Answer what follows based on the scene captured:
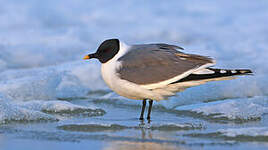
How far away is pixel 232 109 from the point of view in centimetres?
478

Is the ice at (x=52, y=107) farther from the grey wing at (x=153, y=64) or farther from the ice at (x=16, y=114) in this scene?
the grey wing at (x=153, y=64)

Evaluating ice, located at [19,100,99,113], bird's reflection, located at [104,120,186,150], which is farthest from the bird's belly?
bird's reflection, located at [104,120,186,150]

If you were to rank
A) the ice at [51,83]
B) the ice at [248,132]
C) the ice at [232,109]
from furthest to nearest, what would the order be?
1. the ice at [51,83]
2. the ice at [232,109]
3. the ice at [248,132]

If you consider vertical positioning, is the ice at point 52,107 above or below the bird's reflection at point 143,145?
above

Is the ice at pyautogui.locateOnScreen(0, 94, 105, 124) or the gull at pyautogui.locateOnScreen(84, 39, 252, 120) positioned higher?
the gull at pyautogui.locateOnScreen(84, 39, 252, 120)

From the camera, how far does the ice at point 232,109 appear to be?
4574 mm

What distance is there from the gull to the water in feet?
0.84

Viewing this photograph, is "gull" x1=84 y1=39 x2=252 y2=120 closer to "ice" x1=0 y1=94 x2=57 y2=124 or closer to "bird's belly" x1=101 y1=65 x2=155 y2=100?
"bird's belly" x1=101 y1=65 x2=155 y2=100

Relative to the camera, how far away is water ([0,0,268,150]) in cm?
361

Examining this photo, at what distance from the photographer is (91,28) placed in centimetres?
1173

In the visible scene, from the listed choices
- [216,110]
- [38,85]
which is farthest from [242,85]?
[38,85]

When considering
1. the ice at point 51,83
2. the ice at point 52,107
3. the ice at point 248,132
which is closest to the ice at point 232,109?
the ice at point 248,132

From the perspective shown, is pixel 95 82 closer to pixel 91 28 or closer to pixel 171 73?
pixel 171 73

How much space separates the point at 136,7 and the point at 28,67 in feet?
17.4
